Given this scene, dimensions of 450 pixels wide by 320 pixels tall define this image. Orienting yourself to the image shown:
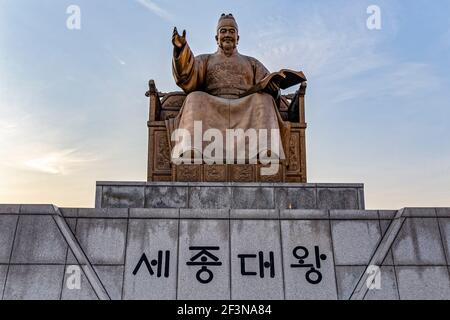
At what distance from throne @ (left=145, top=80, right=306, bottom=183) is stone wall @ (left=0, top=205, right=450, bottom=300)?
1.38 meters

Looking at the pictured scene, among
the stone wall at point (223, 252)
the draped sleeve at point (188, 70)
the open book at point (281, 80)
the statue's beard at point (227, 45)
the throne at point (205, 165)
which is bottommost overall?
the stone wall at point (223, 252)

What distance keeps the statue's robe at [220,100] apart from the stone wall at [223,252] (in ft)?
5.66

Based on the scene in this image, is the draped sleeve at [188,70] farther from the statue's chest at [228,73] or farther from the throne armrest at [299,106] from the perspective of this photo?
the throne armrest at [299,106]

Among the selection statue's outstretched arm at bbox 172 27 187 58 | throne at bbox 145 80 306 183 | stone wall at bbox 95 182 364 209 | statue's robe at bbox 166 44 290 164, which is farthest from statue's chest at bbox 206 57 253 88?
stone wall at bbox 95 182 364 209

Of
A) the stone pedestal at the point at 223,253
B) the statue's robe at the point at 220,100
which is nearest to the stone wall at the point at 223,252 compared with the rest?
the stone pedestal at the point at 223,253

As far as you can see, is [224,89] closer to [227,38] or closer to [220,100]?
[220,100]

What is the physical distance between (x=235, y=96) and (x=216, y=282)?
11.5 ft

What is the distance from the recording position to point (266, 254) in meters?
5.26

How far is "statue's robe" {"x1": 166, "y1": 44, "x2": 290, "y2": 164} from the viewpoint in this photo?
23.7 ft

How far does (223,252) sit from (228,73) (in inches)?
141

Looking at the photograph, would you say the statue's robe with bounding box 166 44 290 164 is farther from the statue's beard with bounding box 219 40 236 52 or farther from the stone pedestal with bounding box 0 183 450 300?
the stone pedestal with bounding box 0 183 450 300

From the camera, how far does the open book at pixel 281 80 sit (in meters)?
7.46
